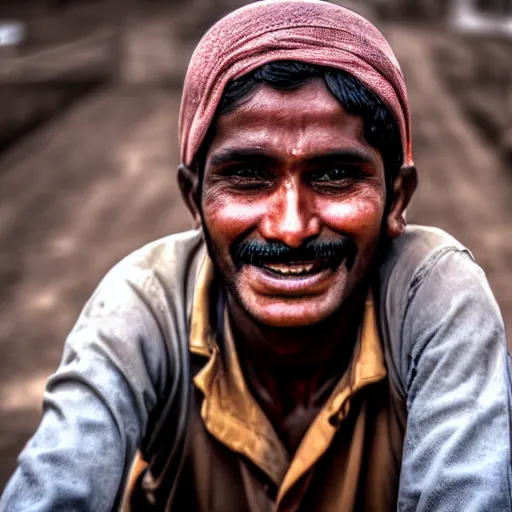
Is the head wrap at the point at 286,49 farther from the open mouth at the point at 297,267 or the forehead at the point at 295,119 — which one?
the open mouth at the point at 297,267

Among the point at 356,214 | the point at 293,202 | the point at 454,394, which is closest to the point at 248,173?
the point at 293,202

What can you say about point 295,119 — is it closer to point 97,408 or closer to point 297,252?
point 297,252

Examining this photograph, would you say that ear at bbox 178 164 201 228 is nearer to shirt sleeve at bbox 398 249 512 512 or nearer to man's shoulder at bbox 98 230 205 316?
man's shoulder at bbox 98 230 205 316

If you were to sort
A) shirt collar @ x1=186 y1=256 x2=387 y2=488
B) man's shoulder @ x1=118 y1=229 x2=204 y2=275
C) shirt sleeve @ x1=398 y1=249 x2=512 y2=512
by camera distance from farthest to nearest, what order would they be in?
man's shoulder @ x1=118 y1=229 x2=204 y2=275, shirt collar @ x1=186 y1=256 x2=387 y2=488, shirt sleeve @ x1=398 y1=249 x2=512 y2=512

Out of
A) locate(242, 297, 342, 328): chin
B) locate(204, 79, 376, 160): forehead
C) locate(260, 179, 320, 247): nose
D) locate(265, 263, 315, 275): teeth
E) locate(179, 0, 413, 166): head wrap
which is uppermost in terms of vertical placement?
locate(179, 0, 413, 166): head wrap

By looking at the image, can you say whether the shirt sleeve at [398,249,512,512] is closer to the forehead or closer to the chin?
the chin

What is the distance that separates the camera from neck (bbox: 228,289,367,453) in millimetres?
1832

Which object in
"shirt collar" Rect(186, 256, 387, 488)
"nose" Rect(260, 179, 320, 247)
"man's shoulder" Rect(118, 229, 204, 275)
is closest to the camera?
"nose" Rect(260, 179, 320, 247)

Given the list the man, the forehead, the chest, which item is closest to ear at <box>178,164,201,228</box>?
the man

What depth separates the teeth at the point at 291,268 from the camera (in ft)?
5.48

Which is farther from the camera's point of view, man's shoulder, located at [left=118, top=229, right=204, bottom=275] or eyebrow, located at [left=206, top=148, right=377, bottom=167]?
man's shoulder, located at [left=118, top=229, right=204, bottom=275]

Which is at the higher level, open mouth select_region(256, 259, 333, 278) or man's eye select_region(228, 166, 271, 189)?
man's eye select_region(228, 166, 271, 189)

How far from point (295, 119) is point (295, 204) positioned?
0.53ft

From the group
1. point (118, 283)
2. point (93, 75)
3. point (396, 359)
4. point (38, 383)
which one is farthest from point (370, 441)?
point (93, 75)
